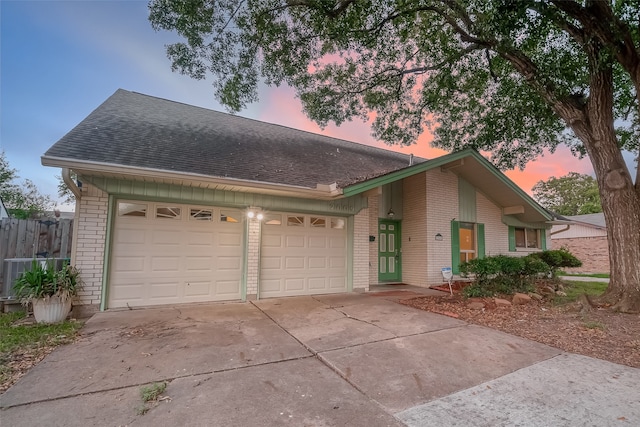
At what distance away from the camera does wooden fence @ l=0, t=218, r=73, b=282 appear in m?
5.89

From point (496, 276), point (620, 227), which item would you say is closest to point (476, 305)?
point (496, 276)

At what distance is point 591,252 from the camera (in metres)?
19.2

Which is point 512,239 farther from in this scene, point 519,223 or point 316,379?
point 316,379

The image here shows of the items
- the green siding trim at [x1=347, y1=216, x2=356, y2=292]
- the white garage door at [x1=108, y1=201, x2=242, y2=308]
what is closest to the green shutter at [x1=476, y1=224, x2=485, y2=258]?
the green siding trim at [x1=347, y1=216, x2=356, y2=292]

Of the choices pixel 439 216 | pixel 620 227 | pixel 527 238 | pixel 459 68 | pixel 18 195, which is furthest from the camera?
pixel 18 195

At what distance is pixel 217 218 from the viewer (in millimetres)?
6848

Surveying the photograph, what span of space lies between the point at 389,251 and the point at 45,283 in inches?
346

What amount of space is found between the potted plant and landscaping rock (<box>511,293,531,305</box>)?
29.1ft

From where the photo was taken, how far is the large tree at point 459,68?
239 inches

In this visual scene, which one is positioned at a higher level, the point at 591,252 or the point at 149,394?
the point at 591,252

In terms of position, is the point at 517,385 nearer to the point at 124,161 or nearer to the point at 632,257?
the point at 632,257

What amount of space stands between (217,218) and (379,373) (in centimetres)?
500

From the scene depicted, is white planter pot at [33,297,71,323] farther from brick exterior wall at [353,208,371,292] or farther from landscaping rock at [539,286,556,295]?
landscaping rock at [539,286,556,295]

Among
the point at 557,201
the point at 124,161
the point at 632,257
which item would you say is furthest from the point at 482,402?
the point at 557,201
